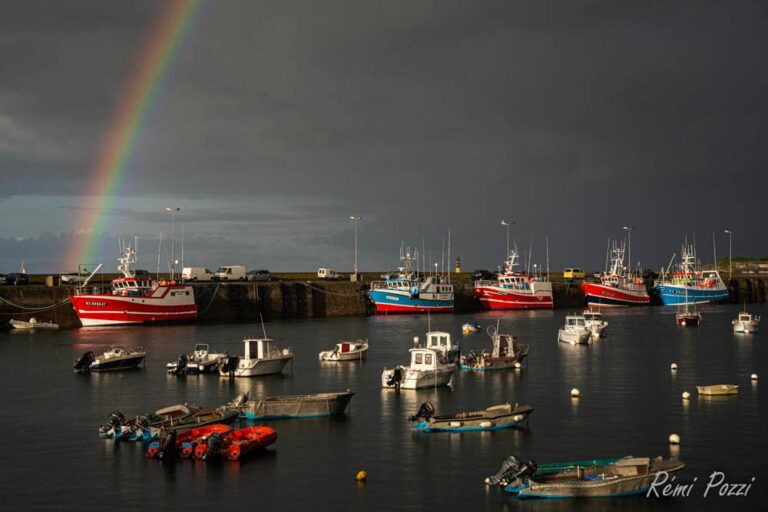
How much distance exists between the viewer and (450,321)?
420ft

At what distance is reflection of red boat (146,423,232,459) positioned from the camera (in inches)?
1506

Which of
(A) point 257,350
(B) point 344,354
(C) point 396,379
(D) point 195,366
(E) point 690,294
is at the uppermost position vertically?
(E) point 690,294

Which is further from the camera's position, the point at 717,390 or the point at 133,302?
the point at 133,302

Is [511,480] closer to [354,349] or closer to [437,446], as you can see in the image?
[437,446]

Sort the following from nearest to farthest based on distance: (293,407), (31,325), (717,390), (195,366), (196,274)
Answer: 1. (293,407)
2. (717,390)
3. (195,366)
4. (31,325)
5. (196,274)

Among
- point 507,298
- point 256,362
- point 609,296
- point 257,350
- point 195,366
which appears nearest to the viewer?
point 256,362

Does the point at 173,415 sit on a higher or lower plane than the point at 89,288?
lower

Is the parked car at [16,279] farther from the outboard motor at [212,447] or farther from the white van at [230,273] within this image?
the outboard motor at [212,447]

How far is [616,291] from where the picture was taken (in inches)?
6590

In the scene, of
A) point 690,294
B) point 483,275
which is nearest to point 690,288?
point 690,294

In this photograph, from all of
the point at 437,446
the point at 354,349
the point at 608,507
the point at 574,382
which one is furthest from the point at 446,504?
the point at 354,349

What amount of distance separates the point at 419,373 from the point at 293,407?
39.5 feet

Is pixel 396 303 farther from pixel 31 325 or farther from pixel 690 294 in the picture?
pixel 690 294

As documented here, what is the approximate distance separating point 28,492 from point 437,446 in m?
17.5
